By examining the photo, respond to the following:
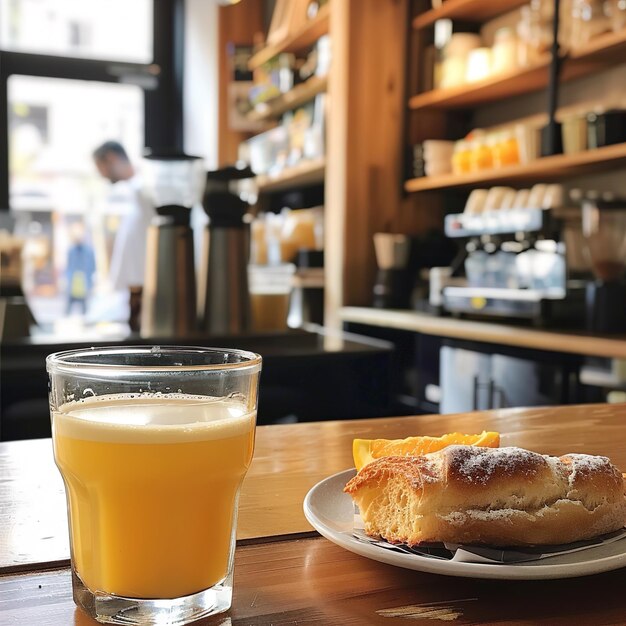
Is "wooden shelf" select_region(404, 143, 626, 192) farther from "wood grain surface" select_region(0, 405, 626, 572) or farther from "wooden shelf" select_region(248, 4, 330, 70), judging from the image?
"wood grain surface" select_region(0, 405, 626, 572)

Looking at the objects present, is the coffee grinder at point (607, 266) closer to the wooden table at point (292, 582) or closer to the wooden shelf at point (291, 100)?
the wooden table at point (292, 582)

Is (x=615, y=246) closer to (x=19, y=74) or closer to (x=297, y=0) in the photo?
(x=297, y=0)

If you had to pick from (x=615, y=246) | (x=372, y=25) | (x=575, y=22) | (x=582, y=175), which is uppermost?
(x=372, y=25)

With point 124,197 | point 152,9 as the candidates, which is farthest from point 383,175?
point 152,9

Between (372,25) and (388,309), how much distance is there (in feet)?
4.43

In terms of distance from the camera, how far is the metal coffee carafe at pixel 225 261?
86.4 inches

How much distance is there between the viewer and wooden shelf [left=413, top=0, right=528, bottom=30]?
3496 mm

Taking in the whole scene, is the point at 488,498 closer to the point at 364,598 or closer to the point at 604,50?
the point at 364,598

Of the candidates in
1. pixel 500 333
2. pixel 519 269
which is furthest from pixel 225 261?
pixel 519 269

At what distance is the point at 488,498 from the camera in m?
0.51

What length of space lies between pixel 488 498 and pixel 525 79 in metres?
3.09

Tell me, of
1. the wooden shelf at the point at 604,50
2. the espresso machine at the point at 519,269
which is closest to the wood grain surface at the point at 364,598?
the espresso machine at the point at 519,269

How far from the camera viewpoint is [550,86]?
9.76ft

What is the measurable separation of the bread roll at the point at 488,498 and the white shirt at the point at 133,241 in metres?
4.77
